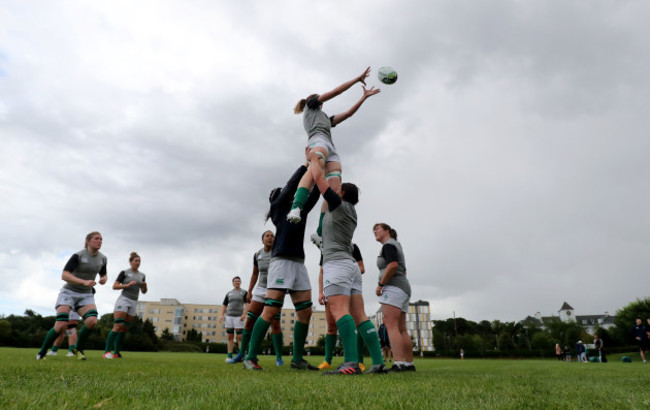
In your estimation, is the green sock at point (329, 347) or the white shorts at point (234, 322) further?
the white shorts at point (234, 322)

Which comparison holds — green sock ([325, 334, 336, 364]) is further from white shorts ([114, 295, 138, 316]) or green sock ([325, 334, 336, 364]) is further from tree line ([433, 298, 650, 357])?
tree line ([433, 298, 650, 357])

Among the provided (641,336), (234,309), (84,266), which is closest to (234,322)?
(234,309)

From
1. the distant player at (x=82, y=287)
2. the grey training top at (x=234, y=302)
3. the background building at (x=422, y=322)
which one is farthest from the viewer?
the background building at (x=422, y=322)

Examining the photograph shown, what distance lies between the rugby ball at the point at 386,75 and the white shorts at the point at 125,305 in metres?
7.98

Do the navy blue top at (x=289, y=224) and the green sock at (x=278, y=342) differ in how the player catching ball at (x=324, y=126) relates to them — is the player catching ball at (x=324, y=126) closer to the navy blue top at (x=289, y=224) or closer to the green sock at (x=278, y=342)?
the navy blue top at (x=289, y=224)

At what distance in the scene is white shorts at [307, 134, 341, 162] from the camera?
17.8 ft

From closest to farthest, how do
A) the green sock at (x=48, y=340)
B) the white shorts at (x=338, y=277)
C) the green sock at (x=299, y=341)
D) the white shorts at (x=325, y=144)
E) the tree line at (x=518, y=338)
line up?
the white shorts at (x=338, y=277) → the white shorts at (x=325, y=144) → the green sock at (x=299, y=341) → the green sock at (x=48, y=340) → the tree line at (x=518, y=338)

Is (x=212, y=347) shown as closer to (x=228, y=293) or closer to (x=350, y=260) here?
(x=228, y=293)

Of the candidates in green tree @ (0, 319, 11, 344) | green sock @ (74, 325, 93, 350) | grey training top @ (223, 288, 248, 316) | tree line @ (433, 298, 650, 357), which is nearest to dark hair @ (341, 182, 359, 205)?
green sock @ (74, 325, 93, 350)

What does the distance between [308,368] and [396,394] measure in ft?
11.6

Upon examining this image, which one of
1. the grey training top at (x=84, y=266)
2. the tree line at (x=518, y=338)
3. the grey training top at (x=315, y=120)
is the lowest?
the tree line at (x=518, y=338)

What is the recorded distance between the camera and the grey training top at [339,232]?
4820 mm

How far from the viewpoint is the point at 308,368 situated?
562 cm

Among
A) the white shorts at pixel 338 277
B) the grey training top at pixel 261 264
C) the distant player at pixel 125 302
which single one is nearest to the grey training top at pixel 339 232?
the white shorts at pixel 338 277
